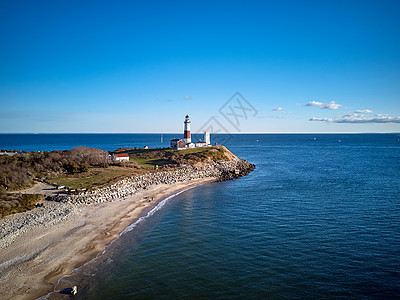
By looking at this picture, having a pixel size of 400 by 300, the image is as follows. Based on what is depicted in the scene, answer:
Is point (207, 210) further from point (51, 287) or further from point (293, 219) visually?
point (51, 287)

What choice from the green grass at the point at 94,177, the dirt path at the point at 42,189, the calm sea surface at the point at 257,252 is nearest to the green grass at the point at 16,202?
the dirt path at the point at 42,189

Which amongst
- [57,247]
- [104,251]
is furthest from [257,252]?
[57,247]

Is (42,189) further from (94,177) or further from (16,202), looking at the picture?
(94,177)

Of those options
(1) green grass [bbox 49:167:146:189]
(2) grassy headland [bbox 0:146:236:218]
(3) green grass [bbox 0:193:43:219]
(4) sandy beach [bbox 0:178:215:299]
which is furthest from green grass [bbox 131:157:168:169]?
(3) green grass [bbox 0:193:43:219]

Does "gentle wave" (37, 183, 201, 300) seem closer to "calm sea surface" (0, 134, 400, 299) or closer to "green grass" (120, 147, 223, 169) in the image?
"calm sea surface" (0, 134, 400, 299)

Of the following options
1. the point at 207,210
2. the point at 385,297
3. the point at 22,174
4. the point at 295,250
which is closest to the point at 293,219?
the point at 295,250

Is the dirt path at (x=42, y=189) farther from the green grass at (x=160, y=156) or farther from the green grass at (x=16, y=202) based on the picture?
the green grass at (x=160, y=156)
